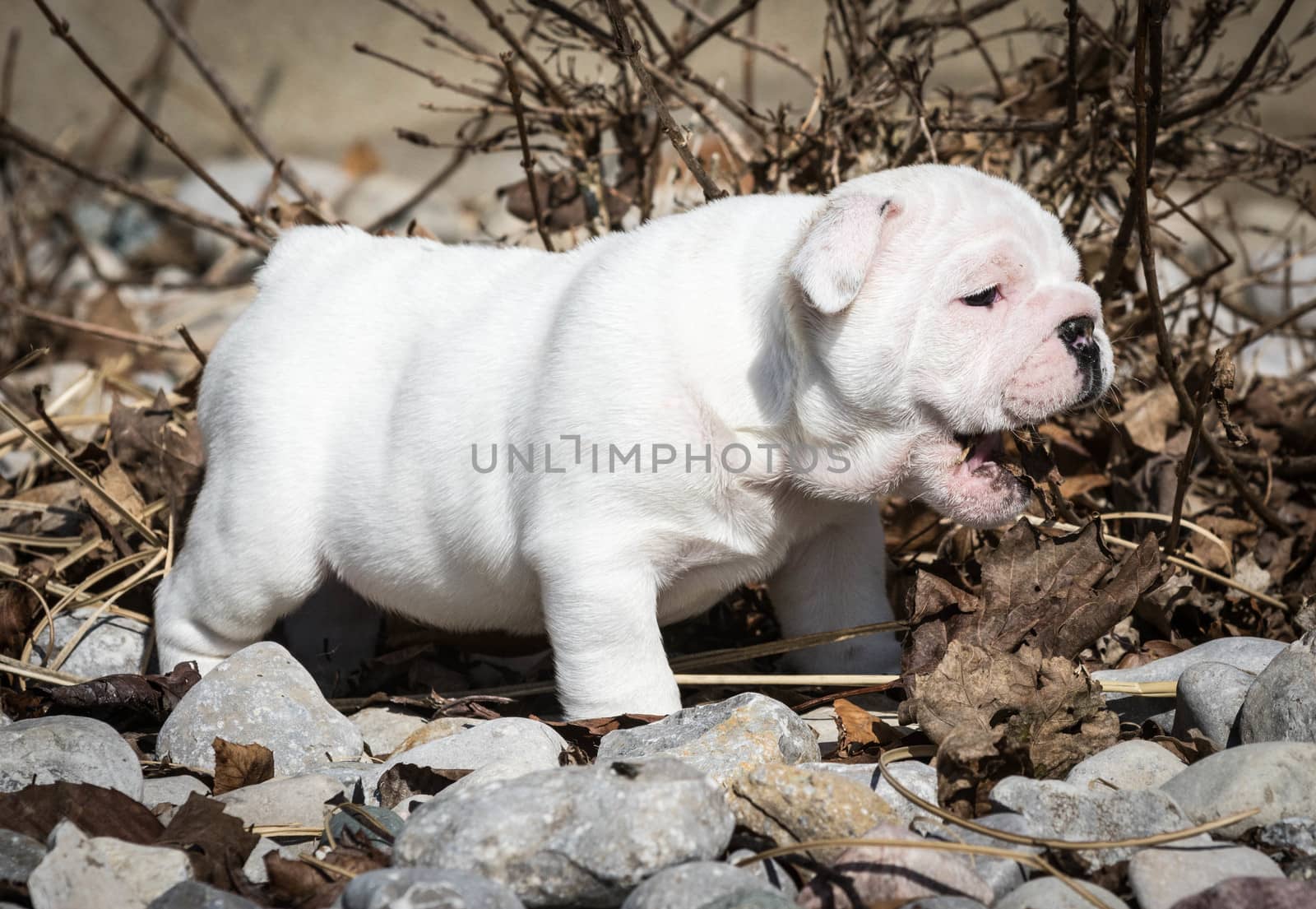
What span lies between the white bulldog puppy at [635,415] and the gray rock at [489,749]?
0.28 meters

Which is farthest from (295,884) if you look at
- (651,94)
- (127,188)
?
(127,188)

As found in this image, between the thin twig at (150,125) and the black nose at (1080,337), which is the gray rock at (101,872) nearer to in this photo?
the black nose at (1080,337)

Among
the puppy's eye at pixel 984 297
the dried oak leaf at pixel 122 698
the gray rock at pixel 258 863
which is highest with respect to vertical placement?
the puppy's eye at pixel 984 297

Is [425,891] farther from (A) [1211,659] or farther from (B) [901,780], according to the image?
(A) [1211,659]

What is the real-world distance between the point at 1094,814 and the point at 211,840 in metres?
1.73

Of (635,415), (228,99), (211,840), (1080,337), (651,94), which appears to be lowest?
(211,840)

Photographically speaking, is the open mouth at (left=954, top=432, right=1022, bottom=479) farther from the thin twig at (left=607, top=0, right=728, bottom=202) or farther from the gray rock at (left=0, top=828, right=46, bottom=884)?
the gray rock at (left=0, top=828, right=46, bottom=884)

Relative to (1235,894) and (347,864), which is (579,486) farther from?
(1235,894)

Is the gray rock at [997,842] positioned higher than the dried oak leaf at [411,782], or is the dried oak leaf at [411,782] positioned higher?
the dried oak leaf at [411,782]

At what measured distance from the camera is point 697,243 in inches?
136

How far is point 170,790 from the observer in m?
3.04

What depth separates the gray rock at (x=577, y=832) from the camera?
2.31 meters

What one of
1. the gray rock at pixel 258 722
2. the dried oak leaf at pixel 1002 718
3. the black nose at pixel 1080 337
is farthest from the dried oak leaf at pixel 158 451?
the black nose at pixel 1080 337

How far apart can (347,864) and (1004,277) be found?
1949 mm
